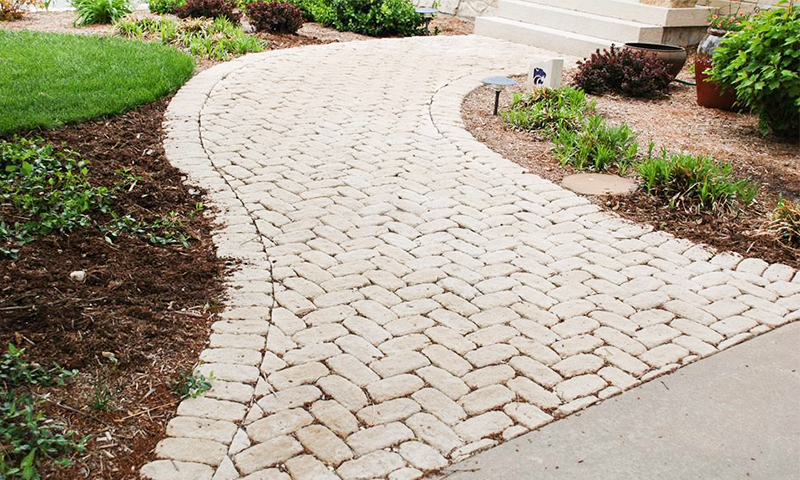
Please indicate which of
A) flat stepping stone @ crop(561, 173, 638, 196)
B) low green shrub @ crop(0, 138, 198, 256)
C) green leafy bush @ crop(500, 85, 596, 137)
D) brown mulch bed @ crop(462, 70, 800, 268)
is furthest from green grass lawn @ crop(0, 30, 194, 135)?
flat stepping stone @ crop(561, 173, 638, 196)

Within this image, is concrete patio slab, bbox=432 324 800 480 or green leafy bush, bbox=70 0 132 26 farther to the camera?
green leafy bush, bbox=70 0 132 26

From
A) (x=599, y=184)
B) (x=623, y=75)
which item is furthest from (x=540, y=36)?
(x=599, y=184)

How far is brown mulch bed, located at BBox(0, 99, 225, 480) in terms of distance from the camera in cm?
331

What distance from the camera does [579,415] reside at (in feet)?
11.6

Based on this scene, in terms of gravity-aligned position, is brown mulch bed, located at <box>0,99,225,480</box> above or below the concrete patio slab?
above

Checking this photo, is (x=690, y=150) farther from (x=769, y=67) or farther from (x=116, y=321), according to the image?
(x=116, y=321)

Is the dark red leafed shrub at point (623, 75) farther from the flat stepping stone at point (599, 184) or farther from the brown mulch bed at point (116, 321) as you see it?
the brown mulch bed at point (116, 321)

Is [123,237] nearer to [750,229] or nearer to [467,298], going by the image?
[467,298]

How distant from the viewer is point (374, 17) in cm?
1221

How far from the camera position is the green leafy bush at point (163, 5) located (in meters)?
11.9

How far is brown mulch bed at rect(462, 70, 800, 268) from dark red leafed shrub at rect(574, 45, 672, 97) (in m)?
0.16

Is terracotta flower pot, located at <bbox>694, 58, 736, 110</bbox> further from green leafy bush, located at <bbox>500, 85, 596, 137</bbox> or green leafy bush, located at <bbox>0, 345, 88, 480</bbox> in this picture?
→ green leafy bush, located at <bbox>0, 345, 88, 480</bbox>

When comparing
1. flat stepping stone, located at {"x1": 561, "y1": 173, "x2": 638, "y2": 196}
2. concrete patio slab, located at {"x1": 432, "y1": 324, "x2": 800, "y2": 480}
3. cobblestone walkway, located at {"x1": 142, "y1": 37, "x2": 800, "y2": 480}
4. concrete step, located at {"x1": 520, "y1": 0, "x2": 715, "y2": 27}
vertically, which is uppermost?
concrete step, located at {"x1": 520, "y1": 0, "x2": 715, "y2": 27}

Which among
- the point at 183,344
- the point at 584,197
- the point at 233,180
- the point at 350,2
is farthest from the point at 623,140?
the point at 350,2
